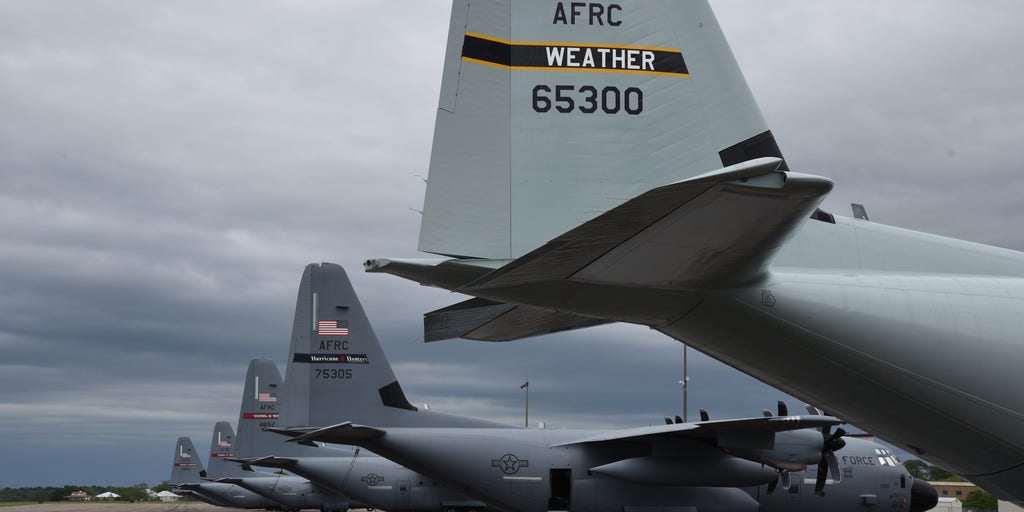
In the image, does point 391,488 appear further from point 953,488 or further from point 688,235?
point 953,488

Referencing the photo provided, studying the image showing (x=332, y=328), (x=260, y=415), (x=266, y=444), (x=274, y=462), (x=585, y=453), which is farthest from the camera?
(x=260, y=415)

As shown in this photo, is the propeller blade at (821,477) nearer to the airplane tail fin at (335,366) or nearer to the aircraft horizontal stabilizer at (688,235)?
the airplane tail fin at (335,366)

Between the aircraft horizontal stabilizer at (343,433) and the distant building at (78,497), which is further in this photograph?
the distant building at (78,497)

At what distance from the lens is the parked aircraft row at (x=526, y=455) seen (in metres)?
20.0

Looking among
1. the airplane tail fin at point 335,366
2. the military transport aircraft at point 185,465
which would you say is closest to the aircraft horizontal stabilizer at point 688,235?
the airplane tail fin at point 335,366

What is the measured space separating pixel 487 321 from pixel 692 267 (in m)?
2.83

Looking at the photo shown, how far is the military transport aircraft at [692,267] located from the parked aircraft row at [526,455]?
1124 centimetres

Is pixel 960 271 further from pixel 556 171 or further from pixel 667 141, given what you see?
pixel 556 171

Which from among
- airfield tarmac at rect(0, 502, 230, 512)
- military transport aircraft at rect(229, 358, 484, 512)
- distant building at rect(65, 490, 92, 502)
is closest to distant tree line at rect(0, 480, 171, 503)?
distant building at rect(65, 490, 92, 502)

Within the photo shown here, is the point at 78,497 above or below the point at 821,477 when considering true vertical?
below

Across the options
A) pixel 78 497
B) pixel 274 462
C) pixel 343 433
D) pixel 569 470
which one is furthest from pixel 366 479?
pixel 78 497

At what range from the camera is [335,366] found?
77.9 ft

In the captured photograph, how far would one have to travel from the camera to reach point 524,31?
7.07 metres

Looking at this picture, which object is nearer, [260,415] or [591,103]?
[591,103]
